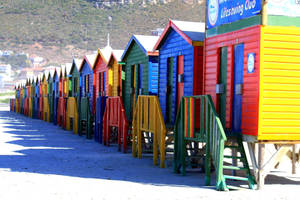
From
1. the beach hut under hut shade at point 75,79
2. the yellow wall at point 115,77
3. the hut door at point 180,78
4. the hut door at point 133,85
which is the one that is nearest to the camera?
the hut door at point 180,78

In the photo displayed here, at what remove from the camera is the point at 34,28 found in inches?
4764

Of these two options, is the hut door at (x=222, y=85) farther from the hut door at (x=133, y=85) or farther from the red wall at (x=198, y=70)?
the hut door at (x=133, y=85)

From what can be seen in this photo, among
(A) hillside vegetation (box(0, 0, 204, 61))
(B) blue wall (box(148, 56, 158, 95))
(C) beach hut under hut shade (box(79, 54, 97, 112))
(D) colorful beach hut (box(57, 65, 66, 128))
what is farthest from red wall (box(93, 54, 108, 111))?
(A) hillside vegetation (box(0, 0, 204, 61))

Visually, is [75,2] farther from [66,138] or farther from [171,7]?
[66,138]

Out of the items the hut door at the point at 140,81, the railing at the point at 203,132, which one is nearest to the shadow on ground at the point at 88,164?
the railing at the point at 203,132

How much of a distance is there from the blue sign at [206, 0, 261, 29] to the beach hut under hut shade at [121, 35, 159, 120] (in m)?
5.26

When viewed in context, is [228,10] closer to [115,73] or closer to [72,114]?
[115,73]

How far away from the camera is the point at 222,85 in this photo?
1177 centimetres

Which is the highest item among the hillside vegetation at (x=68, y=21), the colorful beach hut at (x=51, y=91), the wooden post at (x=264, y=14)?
the hillside vegetation at (x=68, y=21)

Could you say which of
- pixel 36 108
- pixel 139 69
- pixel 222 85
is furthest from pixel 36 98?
pixel 222 85

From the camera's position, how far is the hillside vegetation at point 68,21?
381 feet

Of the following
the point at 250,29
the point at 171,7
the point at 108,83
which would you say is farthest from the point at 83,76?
the point at 171,7

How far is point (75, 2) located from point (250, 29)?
11602 cm

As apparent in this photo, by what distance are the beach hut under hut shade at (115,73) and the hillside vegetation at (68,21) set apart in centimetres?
9162
